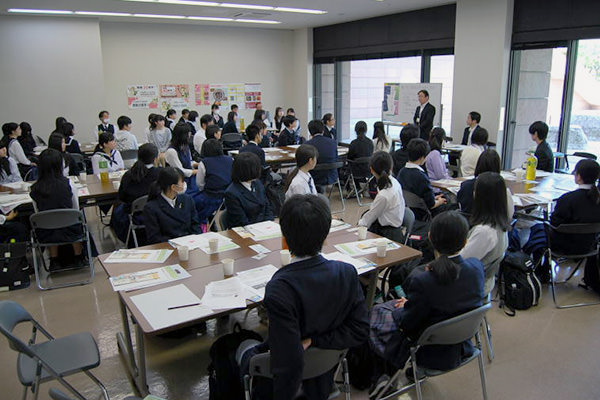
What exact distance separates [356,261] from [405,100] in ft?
23.4

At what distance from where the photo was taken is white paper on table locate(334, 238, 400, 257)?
2926 millimetres

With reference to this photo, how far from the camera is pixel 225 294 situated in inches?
94.6

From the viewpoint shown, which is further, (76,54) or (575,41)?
(76,54)

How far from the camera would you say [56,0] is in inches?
273

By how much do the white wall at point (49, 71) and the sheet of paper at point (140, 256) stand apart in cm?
720

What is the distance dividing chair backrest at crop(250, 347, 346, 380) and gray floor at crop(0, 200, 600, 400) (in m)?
0.96

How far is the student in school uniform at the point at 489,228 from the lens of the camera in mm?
2980

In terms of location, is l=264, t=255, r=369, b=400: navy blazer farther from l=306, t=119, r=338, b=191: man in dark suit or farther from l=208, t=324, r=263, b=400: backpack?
→ l=306, t=119, r=338, b=191: man in dark suit

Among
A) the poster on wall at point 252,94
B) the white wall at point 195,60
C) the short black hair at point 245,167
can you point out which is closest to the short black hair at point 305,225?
the short black hair at point 245,167

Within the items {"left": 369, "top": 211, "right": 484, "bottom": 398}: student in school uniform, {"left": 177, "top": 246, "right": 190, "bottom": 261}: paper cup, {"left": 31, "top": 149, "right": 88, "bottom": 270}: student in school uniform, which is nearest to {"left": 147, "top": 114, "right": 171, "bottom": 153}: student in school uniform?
{"left": 31, "top": 149, "right": 88, "bottom": 270}: student in school uniform

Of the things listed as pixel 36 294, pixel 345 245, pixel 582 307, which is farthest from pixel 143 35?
pixel 582 307

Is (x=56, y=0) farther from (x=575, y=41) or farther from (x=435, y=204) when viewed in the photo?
(x=575, y=41)

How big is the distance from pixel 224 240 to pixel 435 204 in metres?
2.14

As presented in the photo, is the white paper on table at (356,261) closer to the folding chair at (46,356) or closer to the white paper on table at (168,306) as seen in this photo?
the white paper on table at (168,306)
